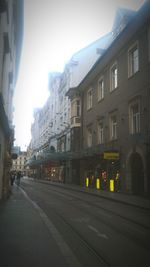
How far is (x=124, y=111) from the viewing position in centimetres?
2494

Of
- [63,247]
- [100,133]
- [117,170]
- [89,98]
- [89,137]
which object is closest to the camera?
[63,247]

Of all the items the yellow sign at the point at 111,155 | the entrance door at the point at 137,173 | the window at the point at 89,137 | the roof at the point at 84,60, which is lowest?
the entrance door at the point at 137,173

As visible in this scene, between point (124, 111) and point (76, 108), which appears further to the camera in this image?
point (76, 108)

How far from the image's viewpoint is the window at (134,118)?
2279 cm

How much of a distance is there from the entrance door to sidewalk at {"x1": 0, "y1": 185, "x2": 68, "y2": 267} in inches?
496

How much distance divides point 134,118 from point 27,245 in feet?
58.2

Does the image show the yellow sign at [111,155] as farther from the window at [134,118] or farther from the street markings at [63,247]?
the street markings at [63,247]

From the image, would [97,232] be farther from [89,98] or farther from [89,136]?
[89,98]

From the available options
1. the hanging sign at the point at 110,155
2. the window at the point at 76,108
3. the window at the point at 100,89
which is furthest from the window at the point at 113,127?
the window at the point at 76,108

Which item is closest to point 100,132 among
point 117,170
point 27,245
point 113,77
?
point 113,77

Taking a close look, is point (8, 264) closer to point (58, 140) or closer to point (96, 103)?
point (96, 103)

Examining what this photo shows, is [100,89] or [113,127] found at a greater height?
[100,89]

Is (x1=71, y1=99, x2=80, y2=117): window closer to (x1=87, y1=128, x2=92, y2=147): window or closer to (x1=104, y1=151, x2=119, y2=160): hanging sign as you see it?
(x1=87, y1=128, x2=92, y2=147): window

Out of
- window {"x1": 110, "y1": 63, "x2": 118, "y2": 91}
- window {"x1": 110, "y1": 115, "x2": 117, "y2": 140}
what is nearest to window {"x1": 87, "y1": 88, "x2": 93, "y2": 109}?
window {"x1": 110, "y1": 63, "x2": 118, "y2": 91}
